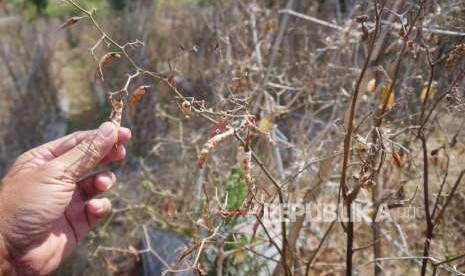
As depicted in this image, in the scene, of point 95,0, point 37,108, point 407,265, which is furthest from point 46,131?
point 407,265

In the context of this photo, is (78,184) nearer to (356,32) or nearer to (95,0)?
(356,32)

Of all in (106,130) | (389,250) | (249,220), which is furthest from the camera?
(389,250)

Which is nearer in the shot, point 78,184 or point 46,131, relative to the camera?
point 78,184

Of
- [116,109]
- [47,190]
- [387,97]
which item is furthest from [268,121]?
[116,109]

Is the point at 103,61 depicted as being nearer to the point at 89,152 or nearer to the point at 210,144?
the point at 210,144

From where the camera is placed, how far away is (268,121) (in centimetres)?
204

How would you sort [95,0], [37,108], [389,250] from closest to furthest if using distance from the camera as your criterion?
1. [389,250]
2. [37,108]
3. [95,0]

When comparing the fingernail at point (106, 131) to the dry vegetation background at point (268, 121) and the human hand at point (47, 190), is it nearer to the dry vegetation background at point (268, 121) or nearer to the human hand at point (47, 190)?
the human hand at point (47, 190)

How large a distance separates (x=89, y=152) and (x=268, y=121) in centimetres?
85

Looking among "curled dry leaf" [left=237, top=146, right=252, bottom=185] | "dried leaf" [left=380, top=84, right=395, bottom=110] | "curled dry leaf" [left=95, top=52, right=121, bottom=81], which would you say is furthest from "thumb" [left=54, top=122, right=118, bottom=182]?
"dried leaf" [left=380, top=84, right=395, bottom=110]

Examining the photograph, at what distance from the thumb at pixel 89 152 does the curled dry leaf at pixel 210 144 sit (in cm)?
39

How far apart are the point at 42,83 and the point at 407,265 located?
4.92m

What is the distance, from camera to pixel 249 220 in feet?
7.36

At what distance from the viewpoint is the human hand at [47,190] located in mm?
1423
